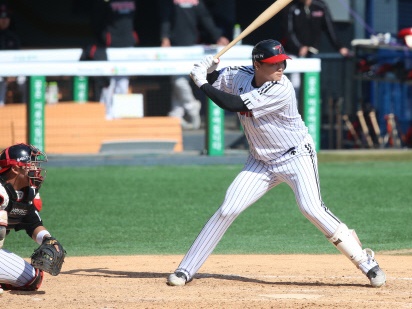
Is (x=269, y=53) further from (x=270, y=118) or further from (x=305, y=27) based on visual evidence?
(x=305, y=27)

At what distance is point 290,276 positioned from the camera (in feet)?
23.2

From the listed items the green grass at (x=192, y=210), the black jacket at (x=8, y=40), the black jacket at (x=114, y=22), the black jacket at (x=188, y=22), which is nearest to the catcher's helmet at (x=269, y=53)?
the green grass at (x=192, y=210)

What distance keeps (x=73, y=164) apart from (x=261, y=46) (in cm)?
679

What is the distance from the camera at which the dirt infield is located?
20.1 ft

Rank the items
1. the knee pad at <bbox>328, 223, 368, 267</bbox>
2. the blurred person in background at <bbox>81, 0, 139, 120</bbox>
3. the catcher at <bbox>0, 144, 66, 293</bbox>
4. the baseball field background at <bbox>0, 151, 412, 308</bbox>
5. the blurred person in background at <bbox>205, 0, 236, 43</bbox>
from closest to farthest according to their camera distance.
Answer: the catcher at <bbox>0, 144, 66, 293</bbox> < the knee pad at <bbox>328, 223, 368, 267</bbox> < the baseball field background at <bbox>0, 151, 412, 308</bbox> < the blurred person in background at <bbox>81, 0, 139, 120</bbox> < the blurred person in background at <bbox>205, 0, 236, 43</bbox>

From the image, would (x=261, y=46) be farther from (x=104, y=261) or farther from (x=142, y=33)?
(x=142, y=33)

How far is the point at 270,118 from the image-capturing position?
6527 mm

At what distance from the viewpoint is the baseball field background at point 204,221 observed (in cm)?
711

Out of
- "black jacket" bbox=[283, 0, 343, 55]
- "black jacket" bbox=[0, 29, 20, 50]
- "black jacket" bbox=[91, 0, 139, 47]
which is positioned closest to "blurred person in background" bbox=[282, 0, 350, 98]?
"black jacket" bbox=[283, 0, 343, 55]

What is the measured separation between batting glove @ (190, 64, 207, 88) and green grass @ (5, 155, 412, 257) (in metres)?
2.22

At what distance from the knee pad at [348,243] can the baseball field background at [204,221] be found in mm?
210

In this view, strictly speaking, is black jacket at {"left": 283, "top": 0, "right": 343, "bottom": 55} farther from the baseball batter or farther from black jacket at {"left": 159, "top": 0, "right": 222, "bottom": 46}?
the baseball batter

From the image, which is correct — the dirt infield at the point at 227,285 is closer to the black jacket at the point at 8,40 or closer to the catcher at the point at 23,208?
the catcher at the point at 23,208

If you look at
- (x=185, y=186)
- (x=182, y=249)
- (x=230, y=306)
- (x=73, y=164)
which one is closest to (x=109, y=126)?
(x=73, y=164)
